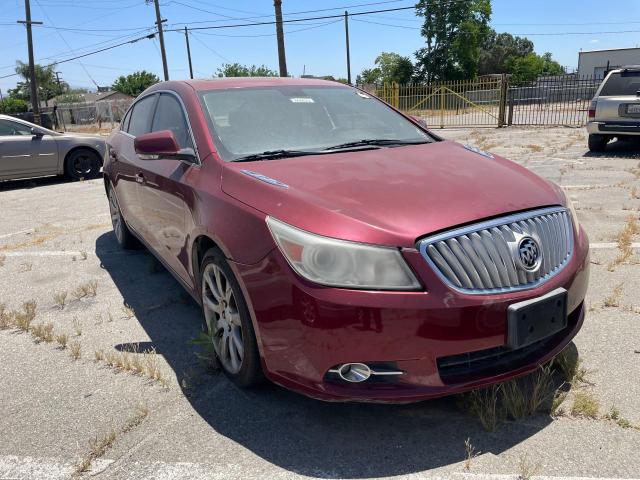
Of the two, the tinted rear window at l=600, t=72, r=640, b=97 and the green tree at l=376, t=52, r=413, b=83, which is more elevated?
the green tree at l=376, t=52, r=413, b=83

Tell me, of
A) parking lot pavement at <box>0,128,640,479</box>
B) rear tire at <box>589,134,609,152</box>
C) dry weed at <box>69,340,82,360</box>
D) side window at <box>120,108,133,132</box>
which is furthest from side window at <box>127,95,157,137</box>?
rear tire at <box>589,134,609,152</box>

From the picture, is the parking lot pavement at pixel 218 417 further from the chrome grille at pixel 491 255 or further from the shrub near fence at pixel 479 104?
the shrub near fence at pixel 479 104

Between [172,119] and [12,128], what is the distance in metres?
8.36

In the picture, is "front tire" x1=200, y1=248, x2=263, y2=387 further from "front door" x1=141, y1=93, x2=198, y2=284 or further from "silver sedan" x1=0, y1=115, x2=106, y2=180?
"silver sedan" x1=0, y1=115, x2=106, y2=180

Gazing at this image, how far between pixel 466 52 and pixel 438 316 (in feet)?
209

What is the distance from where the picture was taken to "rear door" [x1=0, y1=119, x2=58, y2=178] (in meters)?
10.2

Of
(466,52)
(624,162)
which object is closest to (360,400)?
(624,162)

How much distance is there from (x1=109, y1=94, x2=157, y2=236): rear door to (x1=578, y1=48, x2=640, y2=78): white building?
193 feet

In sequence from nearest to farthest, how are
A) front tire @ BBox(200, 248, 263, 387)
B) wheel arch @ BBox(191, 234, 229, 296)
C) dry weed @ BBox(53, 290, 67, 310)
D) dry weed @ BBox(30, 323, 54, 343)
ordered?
front tire @ BBox(200, 248, 263, 387)
wheel arch @ BBox(191, 234, 229, 296)
dry weed @ BBox(30, 323, 54, 343)
dry weed @ BBox(53, 290, 67, 310)

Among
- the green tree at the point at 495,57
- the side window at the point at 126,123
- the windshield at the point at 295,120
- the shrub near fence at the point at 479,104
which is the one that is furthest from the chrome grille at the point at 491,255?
the green tree at the point at 495,57

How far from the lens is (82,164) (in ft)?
36.2

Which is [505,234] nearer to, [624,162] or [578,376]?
[578,376]

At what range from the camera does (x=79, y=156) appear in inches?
431

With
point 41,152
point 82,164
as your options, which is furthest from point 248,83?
point 82,164
